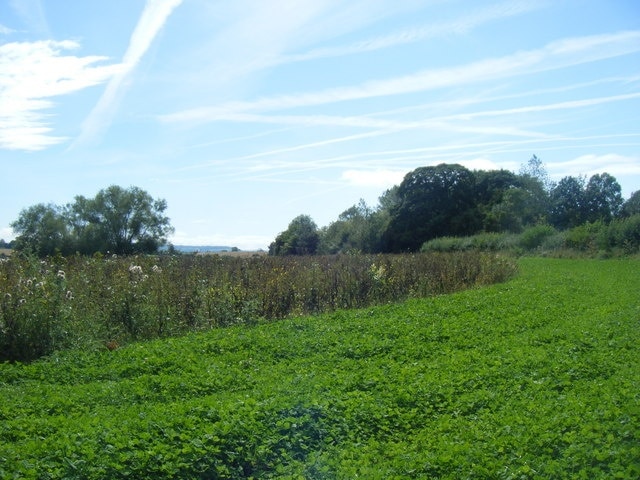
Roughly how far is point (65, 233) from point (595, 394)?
17.1 m

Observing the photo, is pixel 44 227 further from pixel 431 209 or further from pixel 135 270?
pixel 431 209

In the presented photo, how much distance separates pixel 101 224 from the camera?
20.2 meters

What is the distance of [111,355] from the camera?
28.7ft

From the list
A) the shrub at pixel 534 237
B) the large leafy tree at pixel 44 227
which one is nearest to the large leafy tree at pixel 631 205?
the shrub at pixel 534 237

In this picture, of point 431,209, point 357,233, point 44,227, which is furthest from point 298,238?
point 44,227

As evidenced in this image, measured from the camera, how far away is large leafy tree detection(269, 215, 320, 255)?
38.0 m

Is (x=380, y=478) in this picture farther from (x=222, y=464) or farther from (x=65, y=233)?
(x=65, y=233)

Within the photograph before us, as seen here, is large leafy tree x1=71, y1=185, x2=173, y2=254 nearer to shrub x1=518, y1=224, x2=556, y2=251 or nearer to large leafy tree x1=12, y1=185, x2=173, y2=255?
large leafy tree x1=12, y1=185, x2=173, y2=255

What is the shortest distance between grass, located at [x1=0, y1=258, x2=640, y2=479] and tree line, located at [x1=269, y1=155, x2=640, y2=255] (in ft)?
128

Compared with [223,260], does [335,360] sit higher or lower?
lower

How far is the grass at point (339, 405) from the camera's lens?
471cm

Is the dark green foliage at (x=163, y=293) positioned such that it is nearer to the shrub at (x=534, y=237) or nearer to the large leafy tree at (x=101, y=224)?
the large leafy tree at (x=101, y=224)

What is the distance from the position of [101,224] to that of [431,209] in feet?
126

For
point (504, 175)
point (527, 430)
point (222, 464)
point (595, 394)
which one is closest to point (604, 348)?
point (595, 394)
